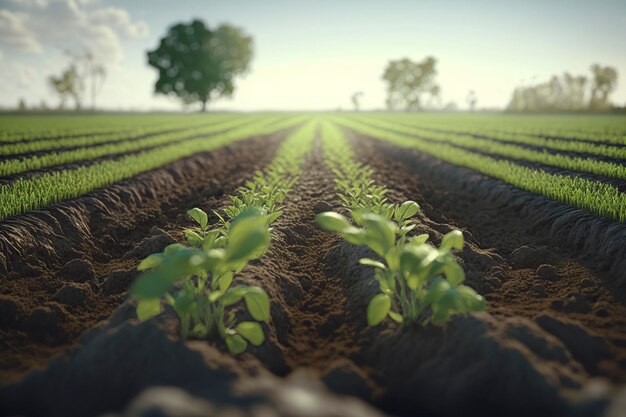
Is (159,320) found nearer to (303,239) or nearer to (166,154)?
(303,239)

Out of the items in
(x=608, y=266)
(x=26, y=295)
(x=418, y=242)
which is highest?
(x=418, y=242)

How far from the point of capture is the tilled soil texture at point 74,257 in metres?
3.21

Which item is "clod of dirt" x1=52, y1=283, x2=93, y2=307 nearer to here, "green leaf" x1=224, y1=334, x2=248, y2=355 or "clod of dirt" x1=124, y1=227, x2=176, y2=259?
"clod of dirt" x1=124, y1=227, x2=176, y2=259

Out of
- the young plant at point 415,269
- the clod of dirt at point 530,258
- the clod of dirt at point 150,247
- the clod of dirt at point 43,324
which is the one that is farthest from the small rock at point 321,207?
the clod of dirt at point 43,324

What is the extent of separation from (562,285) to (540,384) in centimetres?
240

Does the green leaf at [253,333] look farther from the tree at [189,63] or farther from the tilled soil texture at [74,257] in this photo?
the tree at [189,63]

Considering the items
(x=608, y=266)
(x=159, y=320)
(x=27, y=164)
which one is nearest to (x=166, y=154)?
(x=27, y=164)

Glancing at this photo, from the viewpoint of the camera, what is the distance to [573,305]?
334 cm

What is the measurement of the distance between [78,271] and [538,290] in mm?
4699

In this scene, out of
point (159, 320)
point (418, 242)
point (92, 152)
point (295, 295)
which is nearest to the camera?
point (159, 320)

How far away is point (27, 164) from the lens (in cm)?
853

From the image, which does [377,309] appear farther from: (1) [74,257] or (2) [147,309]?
(1) [74,257]

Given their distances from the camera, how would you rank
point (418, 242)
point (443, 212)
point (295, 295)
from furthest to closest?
point (443, 212)
point (295, 295)
point (418, 242)

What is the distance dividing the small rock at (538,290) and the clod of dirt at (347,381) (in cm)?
218
